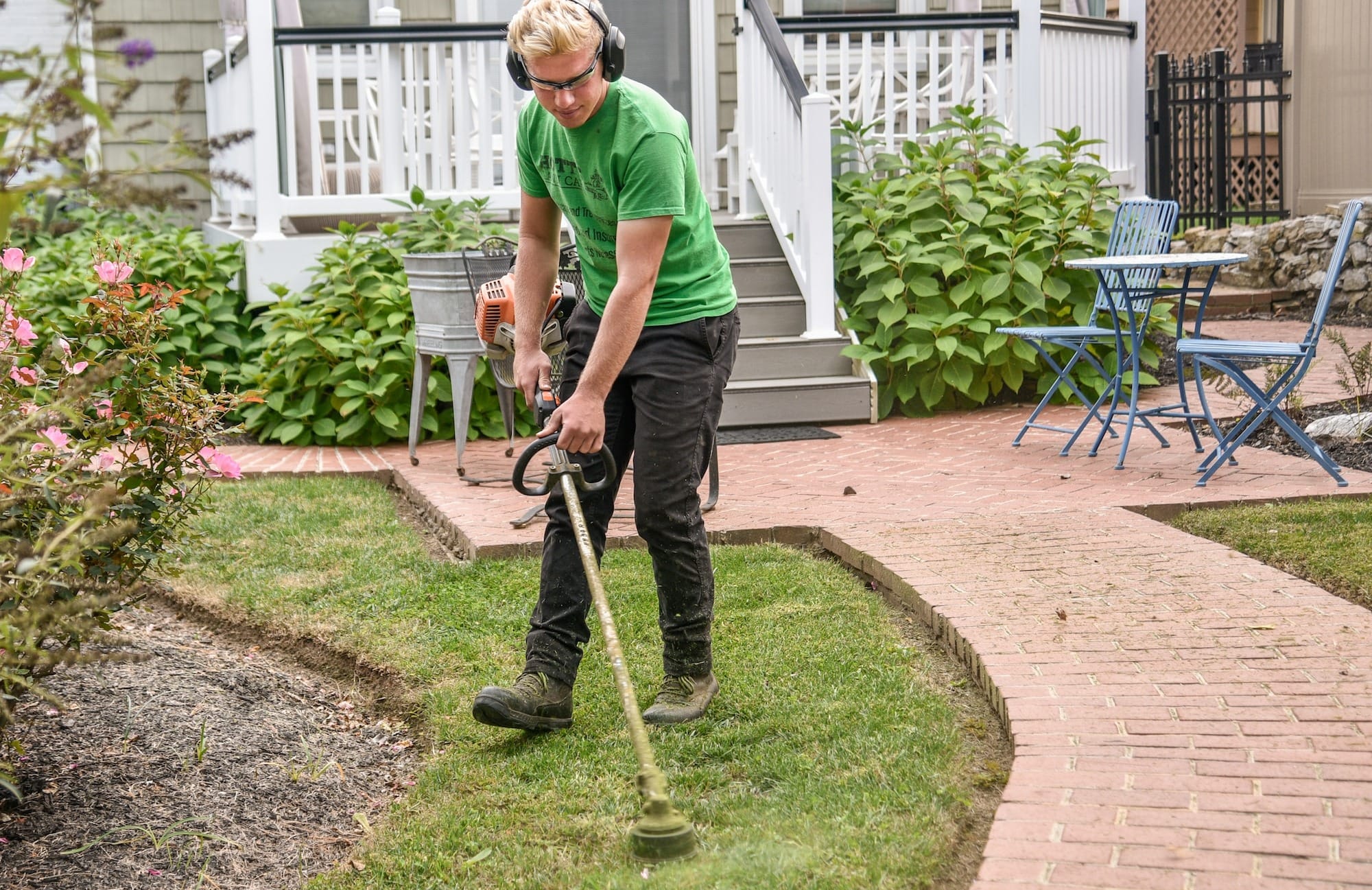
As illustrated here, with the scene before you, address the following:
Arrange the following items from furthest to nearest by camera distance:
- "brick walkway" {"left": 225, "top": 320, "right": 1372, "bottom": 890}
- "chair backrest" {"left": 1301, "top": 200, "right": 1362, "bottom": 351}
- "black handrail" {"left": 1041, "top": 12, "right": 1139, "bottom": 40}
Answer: "black handrail" {"left": 1041, "top": 12, "right": 1139, "bottom": 40}
"chair backrest" {"left": 1301, "top": 200, "right": 1362, "bottom": 351}
"brick walkway" {"left": 225, "top": 320, "right": 1372, "bottom": 890}

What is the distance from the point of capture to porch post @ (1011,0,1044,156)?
30.5 feet

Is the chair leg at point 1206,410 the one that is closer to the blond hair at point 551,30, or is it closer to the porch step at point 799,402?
the porch step at point 799,402

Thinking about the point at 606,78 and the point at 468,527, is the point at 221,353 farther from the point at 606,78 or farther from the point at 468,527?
the point at 606,78

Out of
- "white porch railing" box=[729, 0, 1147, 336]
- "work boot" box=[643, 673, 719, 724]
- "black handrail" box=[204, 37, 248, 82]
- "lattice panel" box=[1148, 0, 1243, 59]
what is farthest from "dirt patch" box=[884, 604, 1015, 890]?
"lattice panel" box=[1148, 0, 1243, 59]

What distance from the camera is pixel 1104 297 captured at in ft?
23.1

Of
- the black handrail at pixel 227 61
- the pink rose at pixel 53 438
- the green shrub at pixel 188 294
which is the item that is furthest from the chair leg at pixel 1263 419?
the black handrail at pixel 227 61

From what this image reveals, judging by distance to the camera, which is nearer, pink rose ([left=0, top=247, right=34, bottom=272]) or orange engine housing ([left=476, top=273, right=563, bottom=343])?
pink rose ([left=0, top=247, right=34, bottom=272])

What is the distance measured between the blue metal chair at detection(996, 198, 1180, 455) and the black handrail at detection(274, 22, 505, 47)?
3.94 meters

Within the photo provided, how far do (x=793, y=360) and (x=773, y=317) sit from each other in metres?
0.44

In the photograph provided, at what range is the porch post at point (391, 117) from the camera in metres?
8.88

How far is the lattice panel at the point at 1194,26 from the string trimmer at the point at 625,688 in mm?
15838

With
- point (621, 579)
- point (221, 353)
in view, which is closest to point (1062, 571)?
point (621, 579)

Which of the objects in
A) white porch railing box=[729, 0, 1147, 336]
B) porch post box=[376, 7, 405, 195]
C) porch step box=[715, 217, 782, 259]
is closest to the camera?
white porch railing box=[729, 0, 1147, 336]

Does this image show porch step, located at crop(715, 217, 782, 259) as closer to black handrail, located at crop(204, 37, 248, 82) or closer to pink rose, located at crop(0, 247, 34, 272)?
black handrail, located at crop(204, 37, 248, 82)
